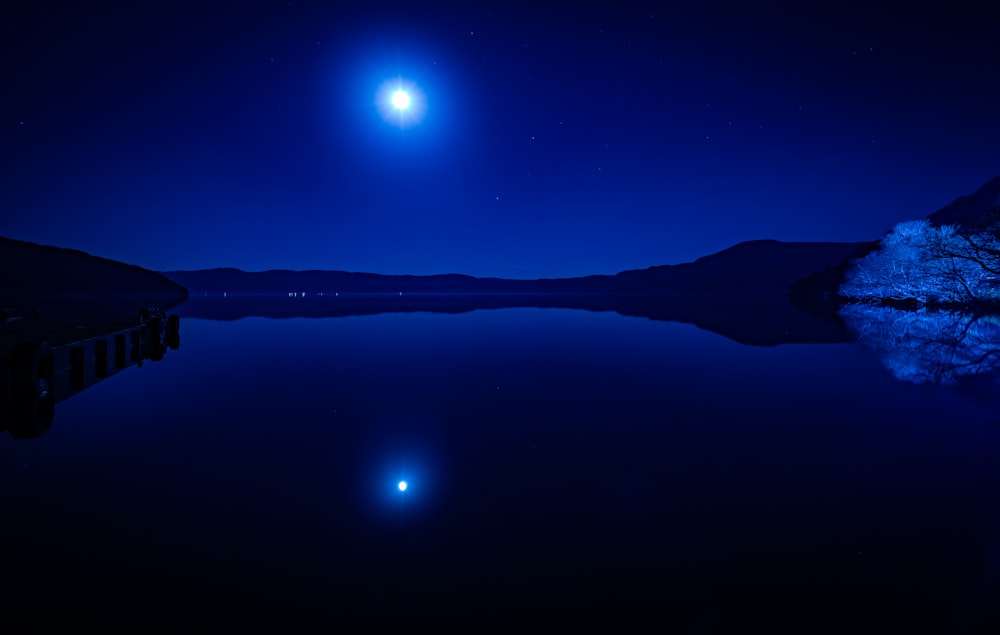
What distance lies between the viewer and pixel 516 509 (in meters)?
6.78

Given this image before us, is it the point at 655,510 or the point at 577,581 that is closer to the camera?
the point at 577,581

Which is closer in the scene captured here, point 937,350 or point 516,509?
point 516,509

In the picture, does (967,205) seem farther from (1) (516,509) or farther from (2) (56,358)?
(2) (56,358)

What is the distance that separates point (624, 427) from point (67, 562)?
9.49m

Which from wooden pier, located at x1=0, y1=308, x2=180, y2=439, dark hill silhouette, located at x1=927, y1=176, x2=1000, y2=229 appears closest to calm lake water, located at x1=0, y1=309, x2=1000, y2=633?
wooden pier, located at x1=0, y1=308, x2=180, y2=439

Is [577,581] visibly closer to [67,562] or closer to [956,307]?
[67,562]

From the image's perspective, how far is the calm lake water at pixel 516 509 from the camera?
15.5 feet

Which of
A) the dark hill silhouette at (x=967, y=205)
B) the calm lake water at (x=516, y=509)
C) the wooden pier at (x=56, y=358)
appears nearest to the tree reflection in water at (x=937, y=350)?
the calm lake water at (x=516, y=509)

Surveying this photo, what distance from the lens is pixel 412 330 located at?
37469 mm

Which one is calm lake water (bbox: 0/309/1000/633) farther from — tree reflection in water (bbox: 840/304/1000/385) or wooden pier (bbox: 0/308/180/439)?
tree reflection in water (bbox: 840/304/1000/385)

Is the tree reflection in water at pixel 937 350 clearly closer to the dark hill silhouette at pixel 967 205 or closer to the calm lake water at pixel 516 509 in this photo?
the calm lake water at pixel 516 509

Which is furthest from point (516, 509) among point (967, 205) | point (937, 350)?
point (967, 205)

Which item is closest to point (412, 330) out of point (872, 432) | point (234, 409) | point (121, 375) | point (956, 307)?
point (121, 375)

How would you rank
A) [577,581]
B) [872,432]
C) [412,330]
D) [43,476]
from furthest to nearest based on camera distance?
[412,330] < [872,432] < [43,476] < [577,581]
